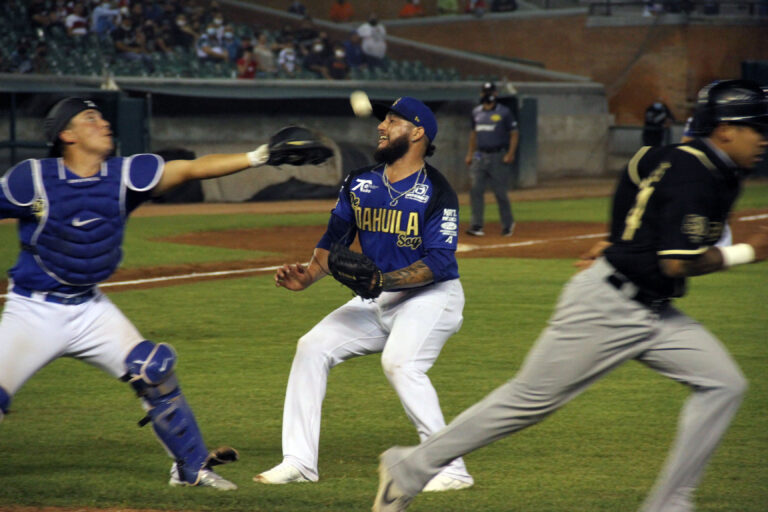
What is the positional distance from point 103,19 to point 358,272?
67.4 feet

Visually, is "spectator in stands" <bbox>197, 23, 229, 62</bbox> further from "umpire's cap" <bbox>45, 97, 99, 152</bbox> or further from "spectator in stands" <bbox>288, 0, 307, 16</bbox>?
"umpire's cap" <bbox>45, 97, 99, 152</bbox>

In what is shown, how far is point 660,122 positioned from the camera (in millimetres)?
27547

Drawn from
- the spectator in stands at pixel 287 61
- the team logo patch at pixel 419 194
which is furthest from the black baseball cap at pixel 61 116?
the spectator in stands at pixel 287 61

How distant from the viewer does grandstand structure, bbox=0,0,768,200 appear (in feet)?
66.7

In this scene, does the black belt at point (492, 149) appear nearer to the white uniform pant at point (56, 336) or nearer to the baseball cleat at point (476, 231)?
the baseball cleat at point (476, 231)

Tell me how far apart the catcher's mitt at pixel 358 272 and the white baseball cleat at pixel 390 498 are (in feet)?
3.22

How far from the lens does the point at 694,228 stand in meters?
3.66

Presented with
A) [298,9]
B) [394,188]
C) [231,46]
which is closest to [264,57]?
[231,46]

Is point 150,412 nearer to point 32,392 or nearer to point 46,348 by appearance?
point 46,348

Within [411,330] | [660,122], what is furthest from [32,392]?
[660,122]

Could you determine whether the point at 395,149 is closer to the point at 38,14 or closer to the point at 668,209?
the point at 668,209

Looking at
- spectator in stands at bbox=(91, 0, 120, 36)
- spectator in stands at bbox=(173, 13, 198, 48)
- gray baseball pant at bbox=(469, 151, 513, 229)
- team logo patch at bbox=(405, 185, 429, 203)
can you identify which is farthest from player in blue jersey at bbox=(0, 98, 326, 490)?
spectator in stands at bbox=(173, 13, 198, 48)

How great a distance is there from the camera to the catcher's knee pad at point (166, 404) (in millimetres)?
4473

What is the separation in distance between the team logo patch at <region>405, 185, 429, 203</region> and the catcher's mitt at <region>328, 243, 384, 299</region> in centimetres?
41
